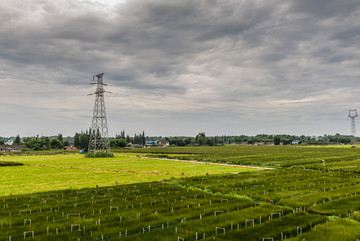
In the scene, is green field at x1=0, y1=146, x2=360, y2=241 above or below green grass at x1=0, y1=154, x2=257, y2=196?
above

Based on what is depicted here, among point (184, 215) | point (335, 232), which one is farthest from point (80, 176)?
point (335, 232)

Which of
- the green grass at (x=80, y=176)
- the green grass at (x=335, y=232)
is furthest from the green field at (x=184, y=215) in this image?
the green grass at (x=80, y=176)

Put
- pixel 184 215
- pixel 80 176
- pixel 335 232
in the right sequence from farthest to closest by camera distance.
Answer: pixel 80 176
pixel 184 215
pixel 335 232

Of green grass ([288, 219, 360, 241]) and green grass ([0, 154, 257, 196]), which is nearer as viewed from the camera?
green grass ([288, 219, 360, 241])

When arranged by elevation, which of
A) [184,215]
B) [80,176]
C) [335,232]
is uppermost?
[184,215]

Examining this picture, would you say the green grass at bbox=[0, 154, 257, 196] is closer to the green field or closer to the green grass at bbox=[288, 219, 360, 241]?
the green field

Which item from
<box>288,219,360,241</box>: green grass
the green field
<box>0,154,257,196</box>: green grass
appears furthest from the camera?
<box>0,154,257,196</box>: green grass

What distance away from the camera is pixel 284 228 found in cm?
2183

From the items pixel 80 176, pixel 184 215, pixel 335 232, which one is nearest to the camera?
pixel 335 232

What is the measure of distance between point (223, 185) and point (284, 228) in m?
22.8

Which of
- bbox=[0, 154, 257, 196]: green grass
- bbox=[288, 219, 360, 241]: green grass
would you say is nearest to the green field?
bbox=[288, 219, 360, 241]: green grass

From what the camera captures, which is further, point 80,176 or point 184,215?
point 80,176

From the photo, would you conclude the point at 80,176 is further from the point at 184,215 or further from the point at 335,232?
the point at 335,232

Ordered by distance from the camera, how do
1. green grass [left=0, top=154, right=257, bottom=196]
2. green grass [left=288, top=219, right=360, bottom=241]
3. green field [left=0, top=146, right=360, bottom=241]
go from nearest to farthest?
green grass [left=288, top=219, right=360, bottom=241] < green field [left=0, top=146, right=360, bottom=241] < green grass [left=0, top=154, right=257, bottom=196]
